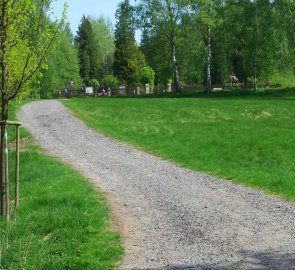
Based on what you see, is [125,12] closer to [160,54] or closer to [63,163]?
[160,54]

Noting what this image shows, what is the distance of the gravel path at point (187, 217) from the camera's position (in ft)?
22.2

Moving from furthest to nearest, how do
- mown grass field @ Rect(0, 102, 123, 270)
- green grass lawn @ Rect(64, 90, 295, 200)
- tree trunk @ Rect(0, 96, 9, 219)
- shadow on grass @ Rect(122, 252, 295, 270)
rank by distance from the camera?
green grass lawn @ Rect(64, 90, 295, 200), tree trunk @ Rect(0, 96, 9, 219), mown grass field @ Rect(0, 102, 123, 270), shadow on grass @ Rect(122, 252, 295, 270)

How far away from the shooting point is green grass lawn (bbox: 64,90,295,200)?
45.8 ft

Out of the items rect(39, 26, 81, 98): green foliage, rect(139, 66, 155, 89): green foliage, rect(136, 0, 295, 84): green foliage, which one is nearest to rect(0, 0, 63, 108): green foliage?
rect(136, 0, 295, 84): green foliage

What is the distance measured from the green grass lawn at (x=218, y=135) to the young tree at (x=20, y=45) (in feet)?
19.1

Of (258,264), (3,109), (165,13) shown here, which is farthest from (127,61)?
(258,264)

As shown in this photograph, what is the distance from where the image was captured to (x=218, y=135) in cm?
2089

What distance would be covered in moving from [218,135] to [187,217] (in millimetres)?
12199

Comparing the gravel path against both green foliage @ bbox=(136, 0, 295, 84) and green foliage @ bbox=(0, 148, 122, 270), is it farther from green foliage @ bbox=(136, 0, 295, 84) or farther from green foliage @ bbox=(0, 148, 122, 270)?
green foliage @ bbox=(136, 0, 295, 84)

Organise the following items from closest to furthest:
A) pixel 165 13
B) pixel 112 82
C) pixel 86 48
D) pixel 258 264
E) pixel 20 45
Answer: pixel 258 264
pixel 20 45
pixel 165 13
pixel 112 82
pixel 86 48

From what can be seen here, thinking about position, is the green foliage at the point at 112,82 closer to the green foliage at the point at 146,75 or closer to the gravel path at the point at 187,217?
the green foliage at the point at 146,75

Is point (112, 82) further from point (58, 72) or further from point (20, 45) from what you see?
point (20, 45)

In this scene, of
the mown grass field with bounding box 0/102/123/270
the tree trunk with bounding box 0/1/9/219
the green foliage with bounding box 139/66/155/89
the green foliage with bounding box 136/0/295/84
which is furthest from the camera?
the green foliage with bounding box 139/66/155/89

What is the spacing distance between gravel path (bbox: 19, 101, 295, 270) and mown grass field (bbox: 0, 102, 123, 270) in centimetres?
31
